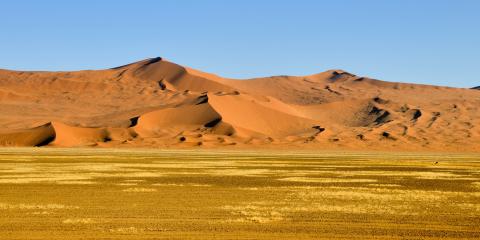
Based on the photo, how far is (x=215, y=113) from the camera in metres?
127

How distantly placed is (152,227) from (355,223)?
5.38m

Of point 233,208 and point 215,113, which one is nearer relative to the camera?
point 233,208

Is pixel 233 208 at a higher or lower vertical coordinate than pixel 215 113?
higher

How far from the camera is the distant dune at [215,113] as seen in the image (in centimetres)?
11300

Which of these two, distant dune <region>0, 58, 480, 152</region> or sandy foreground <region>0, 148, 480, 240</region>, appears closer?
sandy foreground <region>0, 148, 480, 240</region>

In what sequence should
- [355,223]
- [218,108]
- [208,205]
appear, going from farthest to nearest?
1. [218,108]
2. [208,205]
3. [355,223]

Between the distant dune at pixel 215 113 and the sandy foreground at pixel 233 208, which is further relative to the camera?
the distant dune at pixel 215 113

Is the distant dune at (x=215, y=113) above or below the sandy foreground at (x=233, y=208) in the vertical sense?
below

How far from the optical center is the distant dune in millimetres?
113000

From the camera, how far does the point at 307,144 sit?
112688 millimetres

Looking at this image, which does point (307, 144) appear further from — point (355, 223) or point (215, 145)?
point (355, 223)

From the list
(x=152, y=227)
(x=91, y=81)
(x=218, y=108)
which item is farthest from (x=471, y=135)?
(x=152, y=227)

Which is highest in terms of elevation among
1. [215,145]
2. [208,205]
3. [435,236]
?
[435,236]

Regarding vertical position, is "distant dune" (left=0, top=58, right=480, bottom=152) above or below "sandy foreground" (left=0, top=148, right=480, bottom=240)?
below
